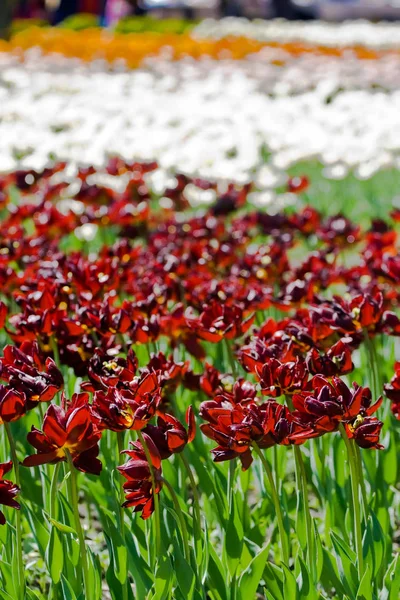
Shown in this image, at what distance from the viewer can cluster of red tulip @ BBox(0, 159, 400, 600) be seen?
2.00 metres

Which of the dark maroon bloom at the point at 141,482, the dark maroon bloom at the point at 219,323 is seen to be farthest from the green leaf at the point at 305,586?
the dark maroon bloom at the point at 219,323

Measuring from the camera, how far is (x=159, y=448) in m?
2.04

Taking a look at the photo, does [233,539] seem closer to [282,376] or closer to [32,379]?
[282,376]

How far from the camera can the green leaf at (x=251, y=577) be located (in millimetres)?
2113

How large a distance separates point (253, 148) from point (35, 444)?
5.94 metres

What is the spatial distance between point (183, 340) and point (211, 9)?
32.8 metres

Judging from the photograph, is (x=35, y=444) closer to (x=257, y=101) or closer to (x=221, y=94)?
(x=257, y=101)

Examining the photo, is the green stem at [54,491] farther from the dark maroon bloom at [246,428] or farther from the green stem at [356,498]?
the green stem at [356,498]

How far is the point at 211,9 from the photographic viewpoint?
34281 millimetres

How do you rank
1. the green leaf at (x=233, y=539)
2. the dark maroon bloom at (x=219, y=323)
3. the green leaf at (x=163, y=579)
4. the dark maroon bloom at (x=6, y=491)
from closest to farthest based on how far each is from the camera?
1. the dark maroon bloom at (x=6, y=491)
2. the green leaf at (x=163, y=579)
3. the green leaf at (x=233, y=539)
4. the dark maroon bloom at (x=219, y=323)

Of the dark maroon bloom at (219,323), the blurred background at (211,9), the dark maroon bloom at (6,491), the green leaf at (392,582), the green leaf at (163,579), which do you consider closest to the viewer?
the dark maroon bloom at (6,491)

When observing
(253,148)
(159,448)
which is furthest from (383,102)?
(159,448)

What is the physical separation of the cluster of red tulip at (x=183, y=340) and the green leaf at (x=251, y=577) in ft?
0.78

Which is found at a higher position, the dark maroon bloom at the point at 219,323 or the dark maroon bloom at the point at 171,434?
the dark maroon bloom at the point at 171,434
